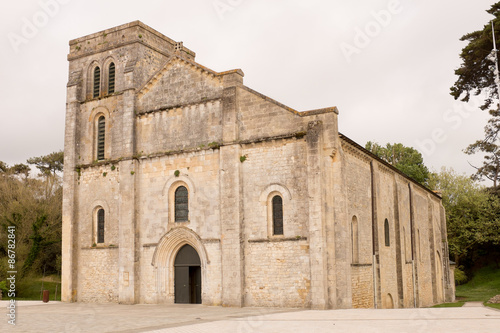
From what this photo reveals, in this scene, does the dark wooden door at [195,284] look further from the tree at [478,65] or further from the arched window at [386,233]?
the tree at [478,65]

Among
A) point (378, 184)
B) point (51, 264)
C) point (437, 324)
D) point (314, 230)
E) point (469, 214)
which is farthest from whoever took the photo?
point (469, 214)

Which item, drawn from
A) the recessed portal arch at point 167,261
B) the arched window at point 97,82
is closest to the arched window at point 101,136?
the arched window at point 97,82

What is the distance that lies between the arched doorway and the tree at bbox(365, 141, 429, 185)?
43.9 metres

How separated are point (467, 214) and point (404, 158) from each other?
1452 centimetres

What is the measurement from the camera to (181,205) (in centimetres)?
2539

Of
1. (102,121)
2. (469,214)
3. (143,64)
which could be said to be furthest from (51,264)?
(469,214)

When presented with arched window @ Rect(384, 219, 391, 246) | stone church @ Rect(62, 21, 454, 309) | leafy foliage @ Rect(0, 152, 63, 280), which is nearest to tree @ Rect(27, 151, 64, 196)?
leafy foliage @ Rect(0, 152, 63, 280)

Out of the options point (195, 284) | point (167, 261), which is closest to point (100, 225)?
point (167, 261)

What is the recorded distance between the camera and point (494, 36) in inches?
910

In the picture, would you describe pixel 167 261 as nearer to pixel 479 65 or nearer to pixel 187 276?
pixel 187 276

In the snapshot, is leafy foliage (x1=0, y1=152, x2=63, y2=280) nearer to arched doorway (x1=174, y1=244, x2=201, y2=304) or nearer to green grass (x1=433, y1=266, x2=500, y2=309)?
arched doorway (x1=174, y1=244, x2=201, y2=304)

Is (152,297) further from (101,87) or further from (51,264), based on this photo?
(51,264)

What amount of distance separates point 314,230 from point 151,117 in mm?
11016

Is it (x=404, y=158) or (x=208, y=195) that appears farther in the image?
(x=404, y=158)
